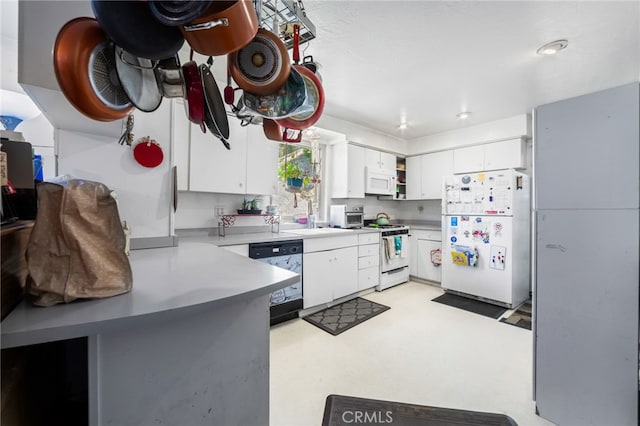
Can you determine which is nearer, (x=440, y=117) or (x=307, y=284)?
(x=307, y=284)

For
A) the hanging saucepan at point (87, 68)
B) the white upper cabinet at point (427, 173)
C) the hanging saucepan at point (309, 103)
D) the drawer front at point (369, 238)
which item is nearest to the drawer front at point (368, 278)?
the drawer front at point (369, 238)

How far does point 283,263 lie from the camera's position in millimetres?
2557

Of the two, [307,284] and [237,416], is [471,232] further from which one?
[237,416]

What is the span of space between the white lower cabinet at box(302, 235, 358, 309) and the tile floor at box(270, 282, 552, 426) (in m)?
0.37

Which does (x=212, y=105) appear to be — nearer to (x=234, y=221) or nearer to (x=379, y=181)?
(x=234, y=221)

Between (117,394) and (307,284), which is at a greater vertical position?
(117,394)

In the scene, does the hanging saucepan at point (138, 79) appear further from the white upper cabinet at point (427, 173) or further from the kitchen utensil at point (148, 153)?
the white upper cabinet at point (427, 173)

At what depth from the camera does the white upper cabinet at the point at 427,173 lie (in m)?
4.25

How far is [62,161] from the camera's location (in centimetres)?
142

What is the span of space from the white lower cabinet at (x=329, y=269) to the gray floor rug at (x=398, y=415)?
4.27 ft

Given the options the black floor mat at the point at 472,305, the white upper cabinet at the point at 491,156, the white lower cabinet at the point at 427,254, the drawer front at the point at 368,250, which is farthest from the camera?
the white lower cabinet at the point at 427,254

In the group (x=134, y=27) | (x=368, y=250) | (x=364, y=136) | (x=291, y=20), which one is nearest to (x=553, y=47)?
(x=291, y=20)

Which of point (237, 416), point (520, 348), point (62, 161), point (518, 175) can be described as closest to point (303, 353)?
point (237, 416)

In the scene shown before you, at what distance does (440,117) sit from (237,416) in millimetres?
3971
